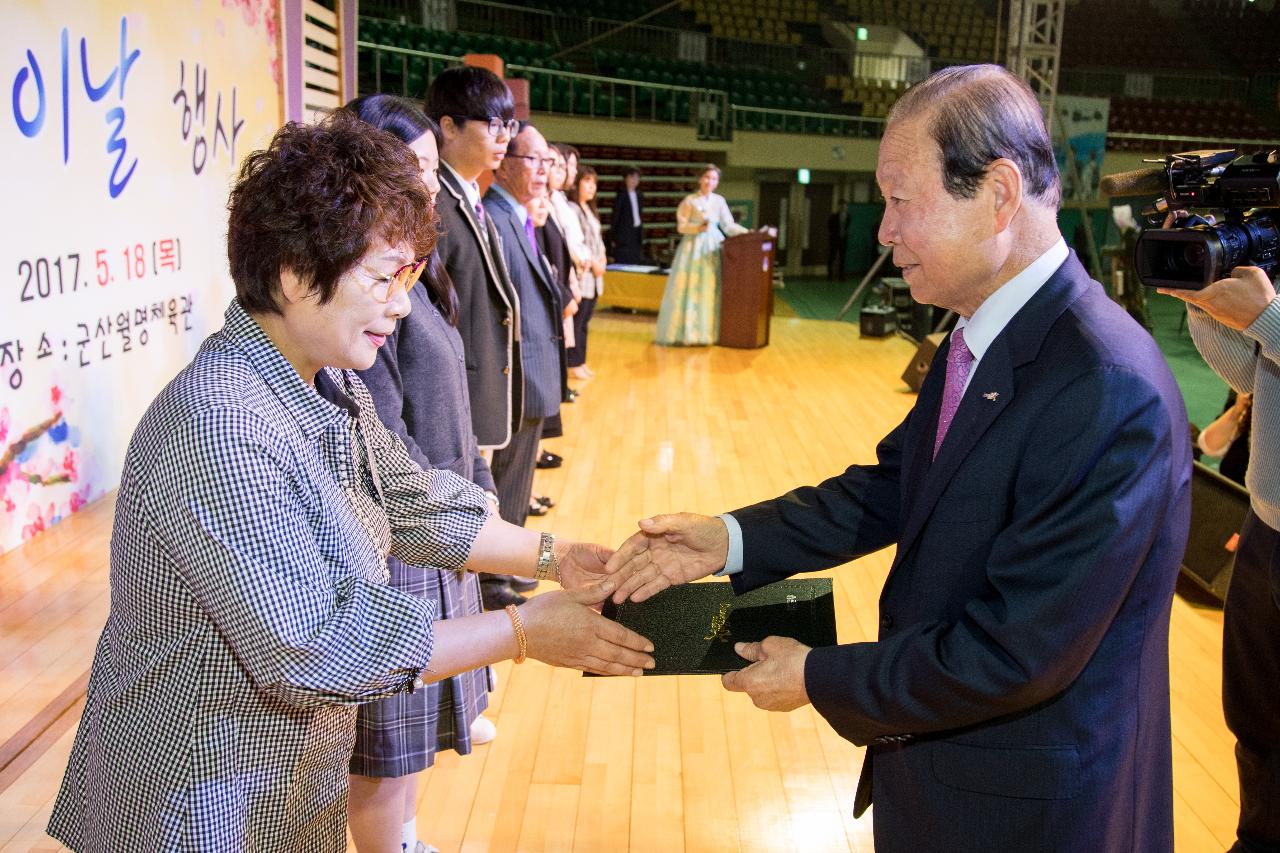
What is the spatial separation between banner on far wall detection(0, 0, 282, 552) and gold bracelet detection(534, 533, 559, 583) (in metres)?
2.16

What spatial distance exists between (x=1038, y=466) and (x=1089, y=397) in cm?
9

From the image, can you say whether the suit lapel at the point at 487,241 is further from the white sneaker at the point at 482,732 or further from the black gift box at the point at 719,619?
the black gift box at the point at 719,619

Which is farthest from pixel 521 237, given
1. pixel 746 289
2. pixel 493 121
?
pixel 746 289

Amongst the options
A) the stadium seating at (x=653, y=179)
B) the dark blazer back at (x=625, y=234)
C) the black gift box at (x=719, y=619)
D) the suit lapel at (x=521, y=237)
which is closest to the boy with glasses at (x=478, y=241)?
the suit lapel at (x=521, y=237)

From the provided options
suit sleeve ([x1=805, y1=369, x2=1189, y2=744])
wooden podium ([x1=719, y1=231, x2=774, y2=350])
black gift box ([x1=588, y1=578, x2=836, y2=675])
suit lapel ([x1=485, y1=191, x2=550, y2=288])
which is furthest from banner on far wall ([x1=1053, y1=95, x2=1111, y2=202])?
suit sleeve ([x1=805, y1=369, x2=1189, y2=744])

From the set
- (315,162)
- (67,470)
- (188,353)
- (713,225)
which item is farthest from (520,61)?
(315,162)

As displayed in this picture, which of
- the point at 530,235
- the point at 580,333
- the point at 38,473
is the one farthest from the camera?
the point at 580,333

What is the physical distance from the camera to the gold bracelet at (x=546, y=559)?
185cm

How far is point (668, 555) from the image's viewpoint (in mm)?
1758

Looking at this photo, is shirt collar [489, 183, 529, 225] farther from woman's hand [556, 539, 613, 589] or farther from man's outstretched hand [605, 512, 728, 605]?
man's outstretched hand [605, 512, 728, 605]

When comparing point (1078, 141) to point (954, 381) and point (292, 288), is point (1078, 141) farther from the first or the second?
point (292, 288)

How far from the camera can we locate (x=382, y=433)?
1.64 metres

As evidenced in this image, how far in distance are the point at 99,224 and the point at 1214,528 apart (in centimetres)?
437

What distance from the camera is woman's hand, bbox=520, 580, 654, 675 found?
1.43 meters
